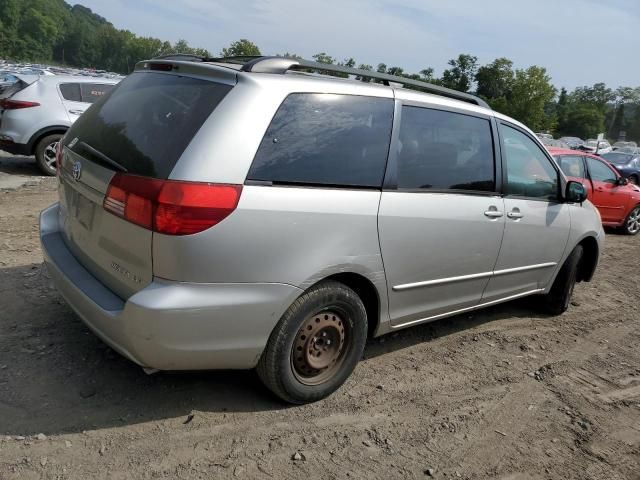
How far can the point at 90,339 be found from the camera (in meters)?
3.56

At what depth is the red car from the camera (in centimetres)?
947

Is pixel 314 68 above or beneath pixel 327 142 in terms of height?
above

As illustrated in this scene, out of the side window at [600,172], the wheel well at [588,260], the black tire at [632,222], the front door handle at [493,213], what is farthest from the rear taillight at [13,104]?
the black tire at [632,222]

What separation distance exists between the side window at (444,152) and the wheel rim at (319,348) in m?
0.94

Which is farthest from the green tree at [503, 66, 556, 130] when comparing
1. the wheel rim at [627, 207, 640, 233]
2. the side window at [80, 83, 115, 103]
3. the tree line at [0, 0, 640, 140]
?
the side window at [80, 83, 115, 103]

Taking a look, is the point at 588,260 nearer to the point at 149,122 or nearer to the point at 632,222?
the point at 149,122

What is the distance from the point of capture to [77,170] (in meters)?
3.05

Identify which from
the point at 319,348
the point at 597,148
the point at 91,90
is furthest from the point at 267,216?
the point at 597,148

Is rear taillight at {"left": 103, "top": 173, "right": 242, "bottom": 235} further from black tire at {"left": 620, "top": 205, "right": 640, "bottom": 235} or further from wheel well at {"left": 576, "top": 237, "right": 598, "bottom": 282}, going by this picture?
black tire at {"left": 620, "top": 205, "right": 640, "bottom": 235}

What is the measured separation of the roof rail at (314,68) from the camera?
115 inches

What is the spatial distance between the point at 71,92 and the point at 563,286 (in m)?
8.70

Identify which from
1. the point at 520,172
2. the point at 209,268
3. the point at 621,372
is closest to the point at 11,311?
the point at 209,268

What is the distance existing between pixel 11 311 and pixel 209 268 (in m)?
2.19

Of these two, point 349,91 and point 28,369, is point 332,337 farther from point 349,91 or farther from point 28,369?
point 28,369
